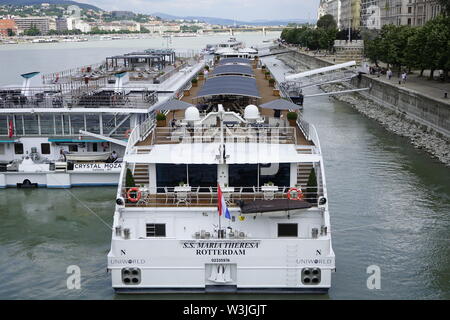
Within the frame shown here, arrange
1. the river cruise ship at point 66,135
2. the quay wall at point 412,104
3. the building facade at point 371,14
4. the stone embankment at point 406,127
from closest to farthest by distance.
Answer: the river cruise ship at point 66,135, the stone embankment at point 406,127, the quay wall at point 412,104, the building facade at point 371,14

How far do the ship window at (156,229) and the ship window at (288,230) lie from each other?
2.96 metres

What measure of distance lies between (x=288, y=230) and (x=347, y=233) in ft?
18.1

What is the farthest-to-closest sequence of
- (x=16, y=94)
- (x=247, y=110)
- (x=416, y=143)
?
(x=416, y=143)
(x=16, y=94)
(x=247, y=110)

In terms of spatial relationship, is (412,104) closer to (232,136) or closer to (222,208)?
(232,136)

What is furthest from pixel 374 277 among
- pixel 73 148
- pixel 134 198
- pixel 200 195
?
pixel 73 148

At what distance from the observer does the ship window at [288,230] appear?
15391mm

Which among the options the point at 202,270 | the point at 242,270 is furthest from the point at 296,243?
the point at 202,270

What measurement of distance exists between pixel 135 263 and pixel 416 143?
2624cm

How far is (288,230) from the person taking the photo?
15430 mm

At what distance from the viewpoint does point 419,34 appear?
53125 mm

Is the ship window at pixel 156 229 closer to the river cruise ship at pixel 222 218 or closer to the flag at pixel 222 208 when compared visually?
the river cruise ship at pixel 222 218

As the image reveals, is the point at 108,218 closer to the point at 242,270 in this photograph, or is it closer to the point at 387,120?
the point at 242,270

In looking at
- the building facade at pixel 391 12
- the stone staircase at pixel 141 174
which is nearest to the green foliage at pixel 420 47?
the building facade at pixel 391 12
